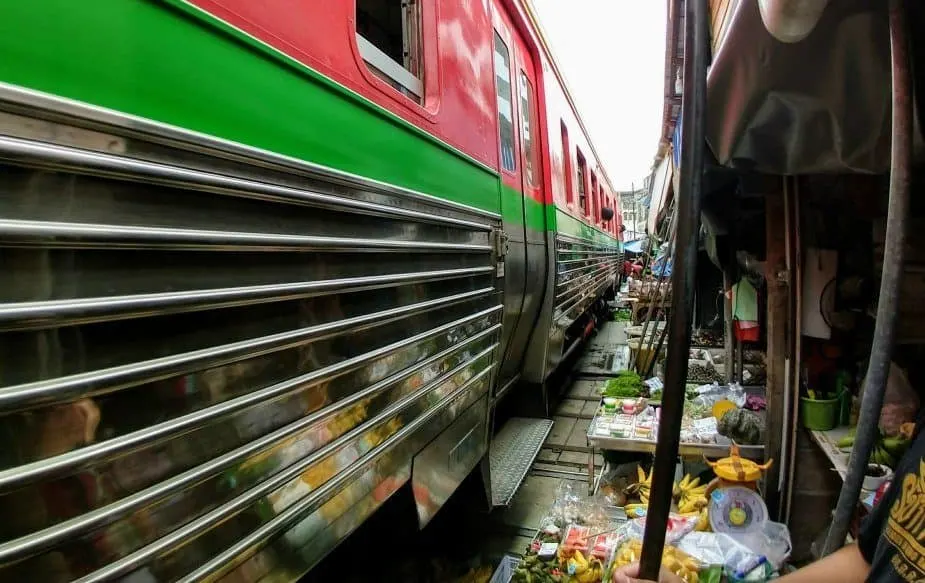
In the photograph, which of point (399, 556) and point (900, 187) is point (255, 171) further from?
point (399, 556)

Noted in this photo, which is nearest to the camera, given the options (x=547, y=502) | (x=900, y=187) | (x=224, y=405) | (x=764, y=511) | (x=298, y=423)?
(x=900, y=187)

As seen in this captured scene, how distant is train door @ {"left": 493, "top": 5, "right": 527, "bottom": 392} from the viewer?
3143 millimetres

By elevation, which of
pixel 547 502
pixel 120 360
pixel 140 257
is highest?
pixel 140 257

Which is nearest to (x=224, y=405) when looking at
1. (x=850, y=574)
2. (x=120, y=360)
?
(x=120, y=360)

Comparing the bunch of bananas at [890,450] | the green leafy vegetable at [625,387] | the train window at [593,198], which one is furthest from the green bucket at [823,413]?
the train window at [593,198]

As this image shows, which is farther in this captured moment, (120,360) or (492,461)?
(492,461)

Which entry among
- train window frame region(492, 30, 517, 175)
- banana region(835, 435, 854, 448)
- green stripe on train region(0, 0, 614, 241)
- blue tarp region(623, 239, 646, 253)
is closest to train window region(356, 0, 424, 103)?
green stripe on train region(0, 0, 614, 241)

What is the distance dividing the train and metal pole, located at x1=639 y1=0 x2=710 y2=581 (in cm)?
86

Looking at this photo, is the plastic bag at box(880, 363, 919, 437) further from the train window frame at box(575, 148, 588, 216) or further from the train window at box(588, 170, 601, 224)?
the train window at box(588, 170, 601, 224)

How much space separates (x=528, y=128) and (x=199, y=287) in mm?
3435

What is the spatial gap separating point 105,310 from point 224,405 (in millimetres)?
326

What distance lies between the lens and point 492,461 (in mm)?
3561

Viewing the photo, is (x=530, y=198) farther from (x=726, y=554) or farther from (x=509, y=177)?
(x=726, y=554)

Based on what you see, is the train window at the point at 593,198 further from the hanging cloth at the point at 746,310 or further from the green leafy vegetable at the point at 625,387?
the hanging cloth at the point at 746,310
